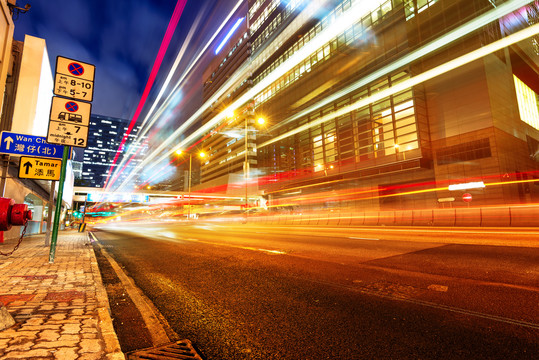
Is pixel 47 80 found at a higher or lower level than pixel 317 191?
higher

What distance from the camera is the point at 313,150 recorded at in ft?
141

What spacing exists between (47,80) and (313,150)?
1289 inches

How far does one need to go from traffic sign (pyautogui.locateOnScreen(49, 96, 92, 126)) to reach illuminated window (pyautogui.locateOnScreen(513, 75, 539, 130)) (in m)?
40.4

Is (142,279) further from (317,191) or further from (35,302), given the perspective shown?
(317,191)

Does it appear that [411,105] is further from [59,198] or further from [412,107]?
[59,198]

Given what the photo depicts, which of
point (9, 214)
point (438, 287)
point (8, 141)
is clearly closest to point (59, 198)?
point (9, 214)

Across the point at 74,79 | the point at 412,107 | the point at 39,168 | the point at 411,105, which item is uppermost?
the point at 411,105

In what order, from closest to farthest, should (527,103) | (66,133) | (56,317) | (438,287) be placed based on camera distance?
1. (56,317)
2. (438,287)
3. (66,133)
4. (527,103)

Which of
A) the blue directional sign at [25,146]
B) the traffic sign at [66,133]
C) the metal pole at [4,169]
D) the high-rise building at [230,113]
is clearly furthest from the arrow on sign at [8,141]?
the high-rise building at [230,113]

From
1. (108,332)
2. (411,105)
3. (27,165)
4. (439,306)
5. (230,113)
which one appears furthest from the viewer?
(230,113)

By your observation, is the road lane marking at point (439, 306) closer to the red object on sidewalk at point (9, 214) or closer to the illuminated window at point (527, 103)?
the red object on sidewalk at point (9, 214)

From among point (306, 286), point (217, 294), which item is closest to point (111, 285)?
point (217, 294)

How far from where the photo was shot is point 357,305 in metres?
3.57

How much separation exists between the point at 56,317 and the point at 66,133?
4.88m
